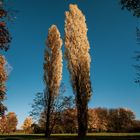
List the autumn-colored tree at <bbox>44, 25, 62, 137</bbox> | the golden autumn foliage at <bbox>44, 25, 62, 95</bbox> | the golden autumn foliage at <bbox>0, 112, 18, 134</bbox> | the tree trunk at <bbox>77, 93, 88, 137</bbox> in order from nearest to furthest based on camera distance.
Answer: the tree trunk at <bbox>77, 93, 88, 137</bbox> → the autumn-colored tree at <bbox>44, 25, 62, 137</bbox> → the golden autumn foliage at <bbox>44, 25, 62, 95</bbox> → the golden autumn foliage at <bbox>0, 112, 18, 134</bbox>

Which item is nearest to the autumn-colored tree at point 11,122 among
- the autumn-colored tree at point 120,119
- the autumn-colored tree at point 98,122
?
the autumn-colored tree at point 98,122

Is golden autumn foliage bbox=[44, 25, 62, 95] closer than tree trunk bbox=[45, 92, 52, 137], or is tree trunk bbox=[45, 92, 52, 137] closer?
tree trunk bbox=[45, 92, 52, 137]

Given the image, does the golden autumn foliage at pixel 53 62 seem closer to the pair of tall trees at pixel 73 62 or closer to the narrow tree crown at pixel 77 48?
the pair of tall trees at pixel 73 62

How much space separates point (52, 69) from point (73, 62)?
4.46 m

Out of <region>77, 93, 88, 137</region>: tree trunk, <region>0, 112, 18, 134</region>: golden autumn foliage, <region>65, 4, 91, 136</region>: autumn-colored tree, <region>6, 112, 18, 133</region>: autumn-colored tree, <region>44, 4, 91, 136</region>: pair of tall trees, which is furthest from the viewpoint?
<region>6, 112, 18, 133</region>: autumn-colored tree

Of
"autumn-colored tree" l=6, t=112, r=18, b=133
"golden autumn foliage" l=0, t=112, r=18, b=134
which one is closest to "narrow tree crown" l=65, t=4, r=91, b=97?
"golden autumn foliage" l=0, t=112, r=18, b=134

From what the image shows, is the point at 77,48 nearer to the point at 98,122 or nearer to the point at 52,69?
the point at 52,69

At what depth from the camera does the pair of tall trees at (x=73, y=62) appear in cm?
2950

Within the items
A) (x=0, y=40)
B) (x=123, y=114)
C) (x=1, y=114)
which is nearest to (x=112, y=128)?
(x=123, y=114)

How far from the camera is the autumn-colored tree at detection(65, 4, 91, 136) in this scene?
28922 mm

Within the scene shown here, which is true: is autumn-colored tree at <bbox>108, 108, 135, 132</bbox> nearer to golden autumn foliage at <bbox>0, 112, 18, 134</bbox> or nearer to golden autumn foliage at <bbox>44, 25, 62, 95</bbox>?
golden autumn foliage at <bbox>0, 112, 18, 134</bbox>

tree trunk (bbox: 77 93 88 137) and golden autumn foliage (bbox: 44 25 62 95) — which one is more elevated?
golden autumn foliage (bbox: 44 25 62 95)

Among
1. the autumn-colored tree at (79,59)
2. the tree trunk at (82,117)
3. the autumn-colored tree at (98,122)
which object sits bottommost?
the tree trunk at (82,117)

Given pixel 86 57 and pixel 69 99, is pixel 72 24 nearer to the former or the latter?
pixel 86 57
